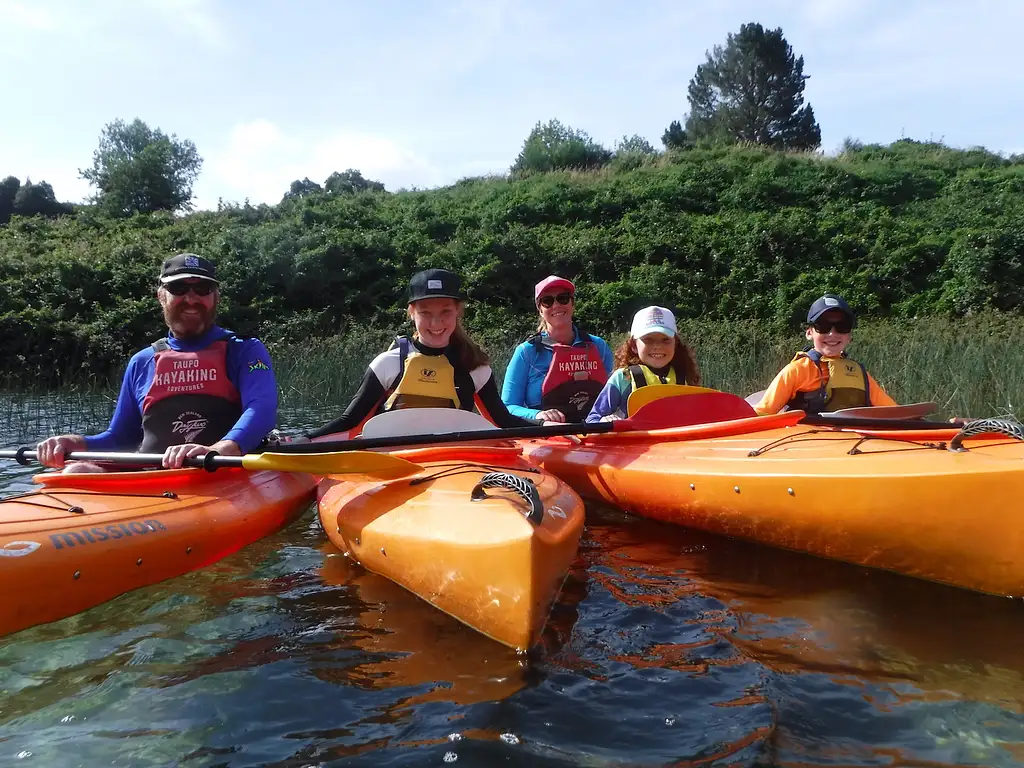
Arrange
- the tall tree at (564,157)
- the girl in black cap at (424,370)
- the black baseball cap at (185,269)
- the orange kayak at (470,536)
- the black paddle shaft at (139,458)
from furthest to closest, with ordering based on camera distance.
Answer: the tall tree at (564,157) < the girl in black cap at (424,370) < the black baseball cap at (185,269) < the black paddle shaft at (139,458) < the orange kayak at (470,536)

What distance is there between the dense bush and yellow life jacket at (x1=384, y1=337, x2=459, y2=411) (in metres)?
9.89

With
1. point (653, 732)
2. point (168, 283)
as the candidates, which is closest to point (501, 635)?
point (653, 732)

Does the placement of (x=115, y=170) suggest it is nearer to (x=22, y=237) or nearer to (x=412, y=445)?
(x=22, y=237)

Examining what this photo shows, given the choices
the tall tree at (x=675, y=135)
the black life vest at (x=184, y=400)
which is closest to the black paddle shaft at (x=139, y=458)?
the black life vest at (x=184, y=400)

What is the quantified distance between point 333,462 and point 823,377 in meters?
3.16

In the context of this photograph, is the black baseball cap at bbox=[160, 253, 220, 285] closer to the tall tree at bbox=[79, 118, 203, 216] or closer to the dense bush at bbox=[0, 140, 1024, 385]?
the dense bush at bbox=[0, 140, 1024, 385]

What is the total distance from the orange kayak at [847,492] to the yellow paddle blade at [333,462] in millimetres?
1464

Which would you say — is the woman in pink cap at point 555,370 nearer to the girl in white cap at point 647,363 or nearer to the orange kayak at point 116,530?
the girl in white cap at point 647,363

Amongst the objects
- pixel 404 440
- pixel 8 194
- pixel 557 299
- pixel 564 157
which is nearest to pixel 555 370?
pixel 557 299

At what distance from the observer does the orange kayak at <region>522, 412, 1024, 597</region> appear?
9.55 ft

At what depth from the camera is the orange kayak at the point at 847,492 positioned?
9.55 feet

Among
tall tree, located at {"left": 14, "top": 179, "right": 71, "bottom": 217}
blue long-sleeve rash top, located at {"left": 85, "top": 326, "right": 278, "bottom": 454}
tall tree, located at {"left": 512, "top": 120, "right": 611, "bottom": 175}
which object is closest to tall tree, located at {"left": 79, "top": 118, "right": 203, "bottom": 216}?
tall tree, located at {"left": 14, "top": 179, "right": 71, "bottom": 217}

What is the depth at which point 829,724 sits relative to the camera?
2.12m

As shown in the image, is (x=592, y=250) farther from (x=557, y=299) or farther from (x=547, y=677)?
(x=547, y=677)
